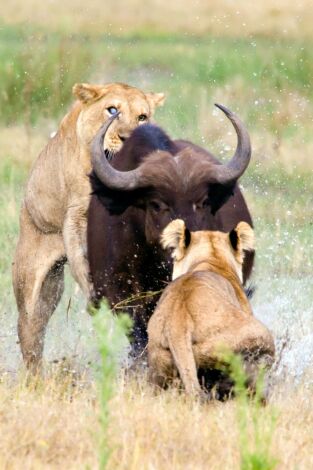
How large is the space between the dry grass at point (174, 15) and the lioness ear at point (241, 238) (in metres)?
16.9

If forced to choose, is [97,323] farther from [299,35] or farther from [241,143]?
[299,35]

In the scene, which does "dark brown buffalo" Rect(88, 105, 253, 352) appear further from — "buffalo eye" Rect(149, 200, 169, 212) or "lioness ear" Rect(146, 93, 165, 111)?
"lioness ear" Rect(146, 93, 165, 111)

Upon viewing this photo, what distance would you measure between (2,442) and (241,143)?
3908 millimetres

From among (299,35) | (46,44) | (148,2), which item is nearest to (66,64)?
(46,44)

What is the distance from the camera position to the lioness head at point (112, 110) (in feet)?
35.7

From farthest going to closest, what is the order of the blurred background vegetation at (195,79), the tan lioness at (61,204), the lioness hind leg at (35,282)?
the blurred background vegetation at (195,79) → the lioness hind leg at (35,282) → the tan lioness at (61,204)

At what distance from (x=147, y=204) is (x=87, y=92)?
146 cm

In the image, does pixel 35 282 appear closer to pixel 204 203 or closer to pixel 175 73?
pixel 204 203

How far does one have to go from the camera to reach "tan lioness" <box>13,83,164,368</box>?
10961 millimetres

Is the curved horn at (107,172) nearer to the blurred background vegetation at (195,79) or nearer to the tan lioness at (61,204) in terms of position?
the tan lioness at (61,204)

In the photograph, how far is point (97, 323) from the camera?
19.9 feet

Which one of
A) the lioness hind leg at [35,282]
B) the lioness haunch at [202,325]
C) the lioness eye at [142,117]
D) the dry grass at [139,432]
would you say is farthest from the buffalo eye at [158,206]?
the dry grass at [139,432]

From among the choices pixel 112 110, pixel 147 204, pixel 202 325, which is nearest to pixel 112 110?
pixel 112 110

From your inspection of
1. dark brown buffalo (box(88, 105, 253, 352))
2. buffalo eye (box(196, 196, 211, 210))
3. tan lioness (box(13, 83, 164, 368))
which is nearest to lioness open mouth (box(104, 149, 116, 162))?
tan lioness (box(13, 83, 164, 368))
